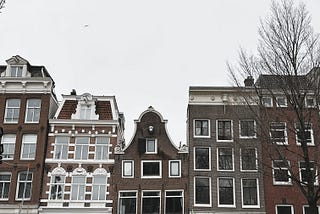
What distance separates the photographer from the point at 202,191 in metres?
33.2

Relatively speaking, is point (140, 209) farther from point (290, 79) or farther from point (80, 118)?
point (290, 79)

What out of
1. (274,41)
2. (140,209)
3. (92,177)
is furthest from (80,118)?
(274,41)

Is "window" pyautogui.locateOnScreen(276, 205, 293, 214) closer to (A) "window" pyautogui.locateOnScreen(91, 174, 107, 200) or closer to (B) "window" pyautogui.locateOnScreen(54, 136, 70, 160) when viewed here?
(A) "window" pyautogui.locateOnScreen(91, 174, 107, 200)

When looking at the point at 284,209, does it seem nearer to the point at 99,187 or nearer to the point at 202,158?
the point at 202,158

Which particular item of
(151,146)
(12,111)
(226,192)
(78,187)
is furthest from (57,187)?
(226,192)

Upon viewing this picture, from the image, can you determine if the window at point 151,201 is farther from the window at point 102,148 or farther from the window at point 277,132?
the window at point 277,132

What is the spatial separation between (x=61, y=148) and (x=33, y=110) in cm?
417

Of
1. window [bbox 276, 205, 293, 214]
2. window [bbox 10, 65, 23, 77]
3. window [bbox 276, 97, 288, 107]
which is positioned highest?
window [bbox 10, 65, 23, 77]

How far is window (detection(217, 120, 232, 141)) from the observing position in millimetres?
34750

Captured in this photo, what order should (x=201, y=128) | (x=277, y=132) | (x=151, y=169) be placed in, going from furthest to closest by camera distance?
(x=201, y=128)
(x=151, y=169)
(x=277, y=132)

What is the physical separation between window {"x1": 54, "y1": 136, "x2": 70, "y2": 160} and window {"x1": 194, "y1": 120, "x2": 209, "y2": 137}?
10.5 m

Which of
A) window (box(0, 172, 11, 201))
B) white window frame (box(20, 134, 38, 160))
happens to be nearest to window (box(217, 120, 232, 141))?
white window frame (box(20, 134, 38, 160))

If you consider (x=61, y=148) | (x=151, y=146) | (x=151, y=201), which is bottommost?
(x=151, y=201)

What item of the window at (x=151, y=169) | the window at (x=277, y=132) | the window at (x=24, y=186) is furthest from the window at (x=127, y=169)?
the window at (x=277, y=132)
